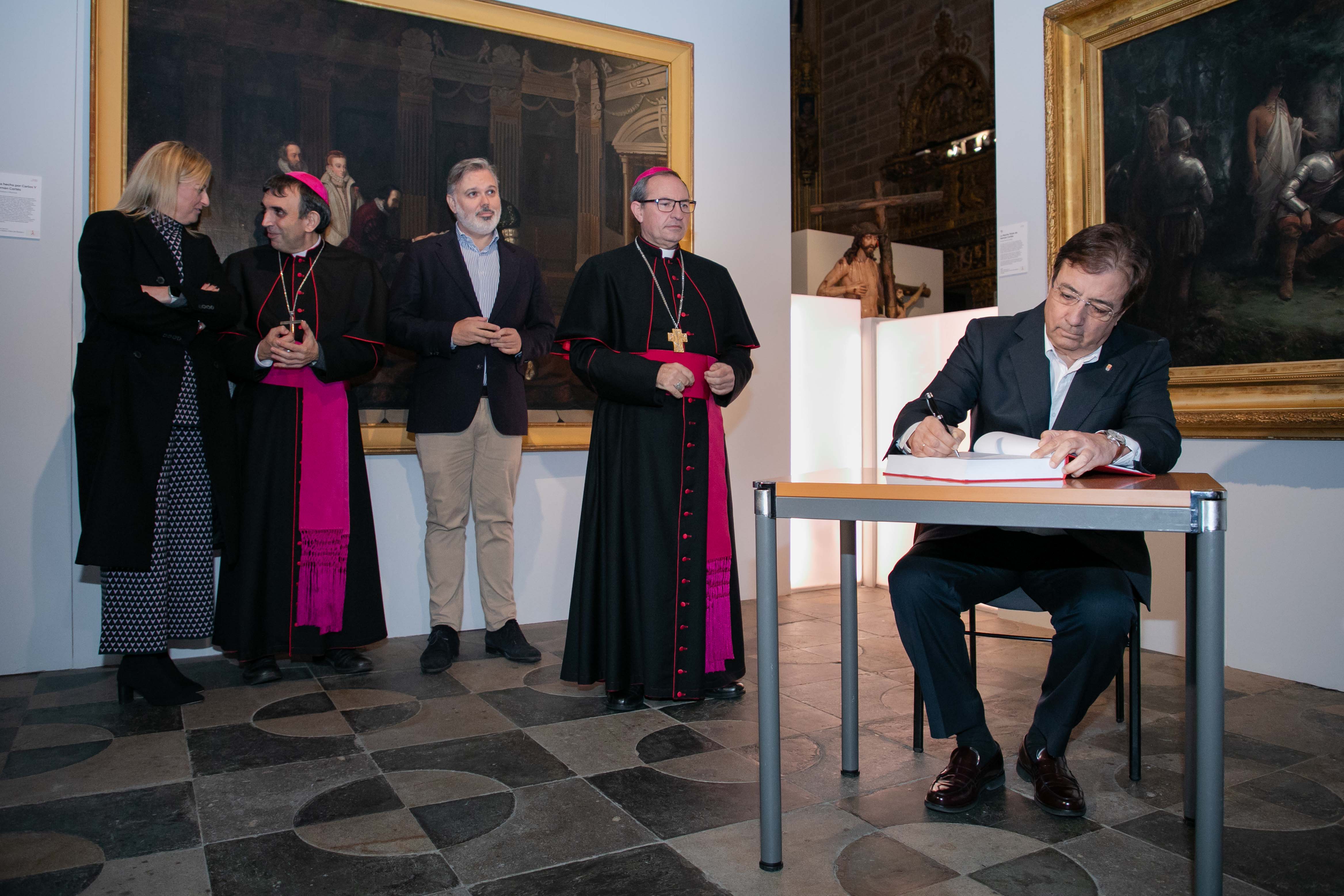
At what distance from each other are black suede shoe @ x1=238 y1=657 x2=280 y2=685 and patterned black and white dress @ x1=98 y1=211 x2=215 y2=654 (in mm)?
183

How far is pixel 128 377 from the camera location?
3143mm

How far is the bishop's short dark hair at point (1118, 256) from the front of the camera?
2279 millimetres

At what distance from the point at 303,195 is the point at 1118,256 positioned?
2.89 metres

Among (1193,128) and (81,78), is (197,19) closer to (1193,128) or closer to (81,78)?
(81,78)

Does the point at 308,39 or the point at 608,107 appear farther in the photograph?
the point at 608,107

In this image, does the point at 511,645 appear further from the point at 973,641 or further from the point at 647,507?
the point at 973,641

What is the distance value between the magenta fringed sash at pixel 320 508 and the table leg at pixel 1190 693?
2811 millimetres

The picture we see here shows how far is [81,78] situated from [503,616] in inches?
105

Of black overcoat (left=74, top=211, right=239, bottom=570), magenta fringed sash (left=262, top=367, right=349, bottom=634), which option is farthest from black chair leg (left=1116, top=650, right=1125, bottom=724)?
black overcoat (left=74, top=211, right=239, bottom=570)

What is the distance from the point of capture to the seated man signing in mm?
2174

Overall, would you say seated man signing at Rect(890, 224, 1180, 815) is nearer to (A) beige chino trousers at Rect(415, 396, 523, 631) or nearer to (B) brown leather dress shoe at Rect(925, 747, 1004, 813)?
(B) brown leather dress shoe at Rect(925, 747, 1004, 813)

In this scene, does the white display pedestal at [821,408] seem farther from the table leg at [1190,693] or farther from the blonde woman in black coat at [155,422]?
the table leg at [1190,693]

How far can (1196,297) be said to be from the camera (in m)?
3.74

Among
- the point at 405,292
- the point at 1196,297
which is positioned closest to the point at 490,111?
the point at 405,292
